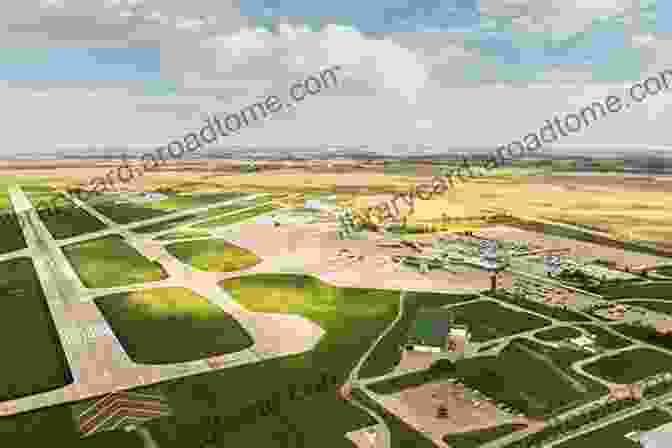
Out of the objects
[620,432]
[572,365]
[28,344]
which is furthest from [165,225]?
[620,432]

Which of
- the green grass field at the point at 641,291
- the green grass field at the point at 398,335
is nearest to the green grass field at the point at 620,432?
the green grass field at the point at 398,335

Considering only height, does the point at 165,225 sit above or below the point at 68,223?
below

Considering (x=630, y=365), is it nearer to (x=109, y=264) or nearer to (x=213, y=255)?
(x=213, y=255)

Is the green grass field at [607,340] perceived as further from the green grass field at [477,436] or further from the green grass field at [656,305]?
the green grass field at [477,436]

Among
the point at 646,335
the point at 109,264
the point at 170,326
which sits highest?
the point at 109,264

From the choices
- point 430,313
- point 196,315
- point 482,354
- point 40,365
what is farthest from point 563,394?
point 40,365

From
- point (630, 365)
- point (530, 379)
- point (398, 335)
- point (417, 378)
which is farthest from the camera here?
point (398, 335)
